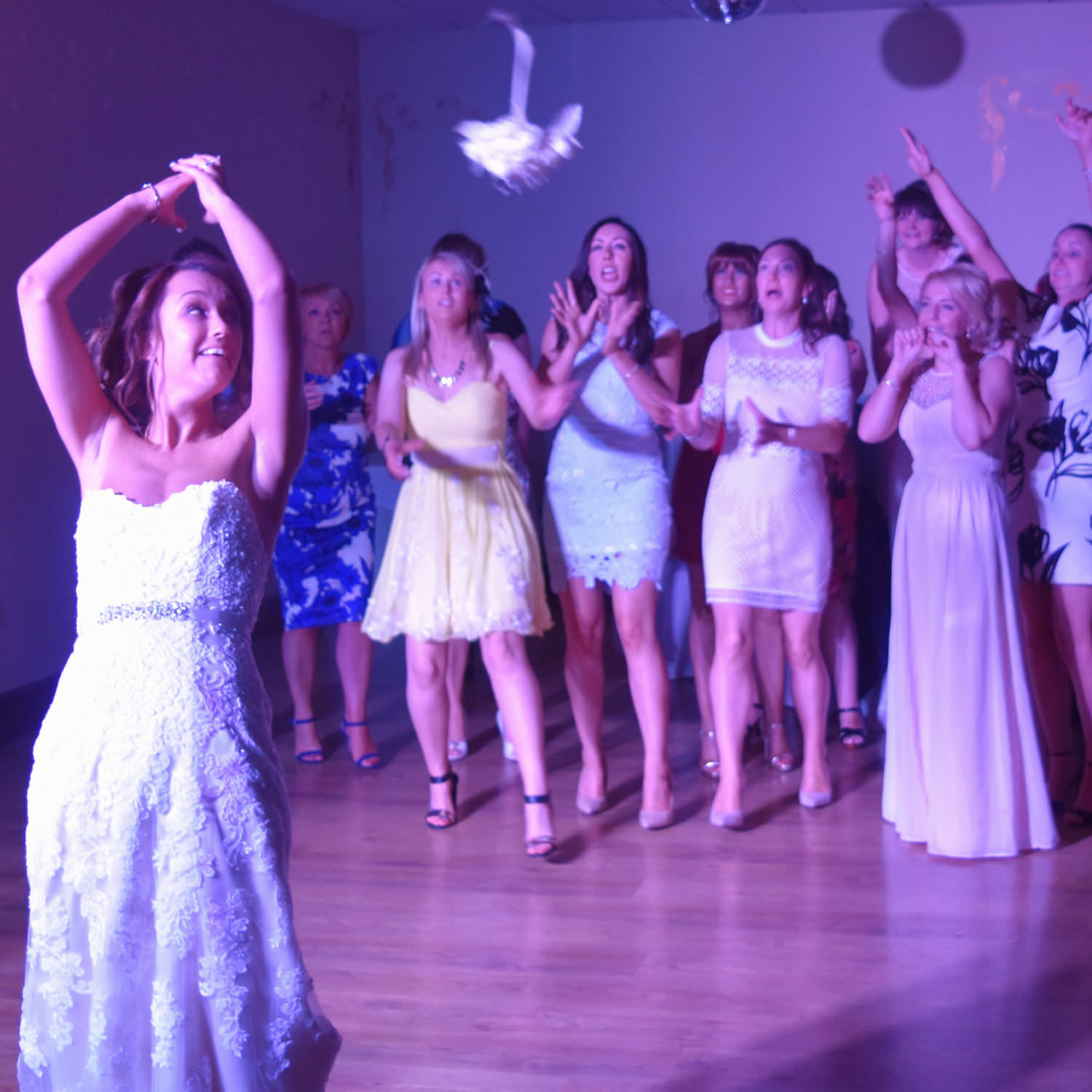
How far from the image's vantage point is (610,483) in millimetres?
3787

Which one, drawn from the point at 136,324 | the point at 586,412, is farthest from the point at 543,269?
the point at 136,324

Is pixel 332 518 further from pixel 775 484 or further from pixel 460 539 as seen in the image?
pixel 775 484

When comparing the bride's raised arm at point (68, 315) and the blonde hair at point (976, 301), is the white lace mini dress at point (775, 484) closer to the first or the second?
the blonde hair at point (976, 301)

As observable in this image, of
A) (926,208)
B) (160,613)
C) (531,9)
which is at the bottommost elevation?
(160,613)

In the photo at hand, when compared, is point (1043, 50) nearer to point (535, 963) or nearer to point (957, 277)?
point (957, 277)

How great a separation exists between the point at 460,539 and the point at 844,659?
5.59 ft

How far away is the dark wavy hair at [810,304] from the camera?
149 inches

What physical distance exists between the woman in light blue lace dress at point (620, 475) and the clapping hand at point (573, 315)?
5 cm

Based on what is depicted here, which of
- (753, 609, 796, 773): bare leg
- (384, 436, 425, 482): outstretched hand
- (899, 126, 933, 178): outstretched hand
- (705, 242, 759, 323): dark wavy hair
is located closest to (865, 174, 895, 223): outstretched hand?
(899, 126, 933, 178): outstretched hand

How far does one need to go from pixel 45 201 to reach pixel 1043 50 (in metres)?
4.83

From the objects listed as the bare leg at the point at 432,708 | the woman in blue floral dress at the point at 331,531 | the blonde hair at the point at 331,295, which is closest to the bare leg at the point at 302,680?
the woman in blue floral dress at the point at 331,531

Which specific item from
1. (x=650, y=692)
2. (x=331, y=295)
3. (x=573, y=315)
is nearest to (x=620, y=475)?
(x=573, y=315)

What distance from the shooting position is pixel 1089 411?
12.1ft

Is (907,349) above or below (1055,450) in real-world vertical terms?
above
